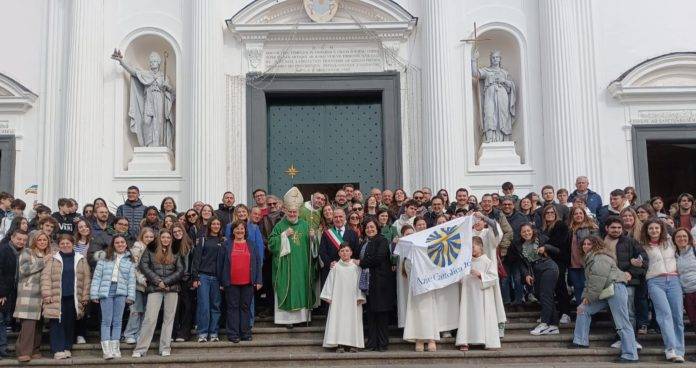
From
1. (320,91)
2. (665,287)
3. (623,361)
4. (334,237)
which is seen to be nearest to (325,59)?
(320,91)

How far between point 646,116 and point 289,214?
787 centimetres

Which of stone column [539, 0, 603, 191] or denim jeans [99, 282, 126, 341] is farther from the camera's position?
stone column [539, 0, 603, 191]

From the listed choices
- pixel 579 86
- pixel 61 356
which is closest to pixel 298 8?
pixel 579 86

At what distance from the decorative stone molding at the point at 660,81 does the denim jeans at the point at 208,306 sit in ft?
28.7

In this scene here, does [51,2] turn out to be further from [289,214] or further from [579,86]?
[579,86]

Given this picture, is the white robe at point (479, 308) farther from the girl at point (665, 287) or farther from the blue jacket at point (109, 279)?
the blue jacket at point (109, 279)

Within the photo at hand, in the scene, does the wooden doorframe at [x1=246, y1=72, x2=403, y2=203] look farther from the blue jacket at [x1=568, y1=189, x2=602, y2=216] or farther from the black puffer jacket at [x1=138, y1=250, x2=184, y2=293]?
the black puffer jacket at [x1=138, y1=250, x2=184, y2=293]

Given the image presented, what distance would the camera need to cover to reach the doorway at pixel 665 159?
14.7 metres

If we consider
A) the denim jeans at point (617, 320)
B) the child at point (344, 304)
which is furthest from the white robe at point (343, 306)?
the denim jeans at point (617, 320)

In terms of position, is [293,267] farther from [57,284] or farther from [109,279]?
[57,284]

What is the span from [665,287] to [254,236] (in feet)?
18.1

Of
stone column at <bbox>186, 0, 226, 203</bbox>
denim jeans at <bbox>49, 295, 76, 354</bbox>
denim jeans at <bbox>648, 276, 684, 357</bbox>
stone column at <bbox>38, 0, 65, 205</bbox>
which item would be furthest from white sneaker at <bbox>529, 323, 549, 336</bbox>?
stone column at <bbox>38, 0, 65, 205</bbox>

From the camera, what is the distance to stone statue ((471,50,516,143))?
15.0 m

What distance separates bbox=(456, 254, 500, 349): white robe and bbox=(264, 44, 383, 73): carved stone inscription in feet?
21.1
